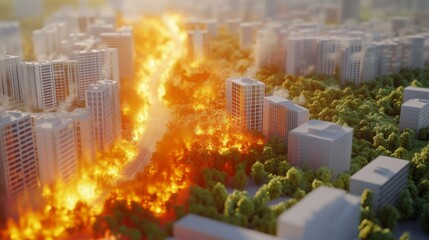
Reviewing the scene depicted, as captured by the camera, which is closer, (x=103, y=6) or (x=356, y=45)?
(x=356, y=45)

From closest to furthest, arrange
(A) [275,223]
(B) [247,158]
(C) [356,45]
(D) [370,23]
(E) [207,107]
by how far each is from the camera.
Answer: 1. (A) [275,223]
2. (B) [247,158]
3. (E) [207,107]
4. (C) [356,45]
5. (D) [370,23]

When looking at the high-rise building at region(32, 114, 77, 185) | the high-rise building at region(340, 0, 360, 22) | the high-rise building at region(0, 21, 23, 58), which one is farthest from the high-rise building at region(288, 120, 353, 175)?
the high-rise building at region(340, 0, 360, 22)

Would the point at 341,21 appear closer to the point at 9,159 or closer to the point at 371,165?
the point at 371,165

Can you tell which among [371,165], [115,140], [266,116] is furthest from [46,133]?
[371,165]

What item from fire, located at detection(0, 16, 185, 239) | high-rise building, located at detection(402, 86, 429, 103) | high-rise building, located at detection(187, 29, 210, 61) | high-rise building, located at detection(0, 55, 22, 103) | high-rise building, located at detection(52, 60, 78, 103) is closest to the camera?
fire, located at detection(0, 16, 185, 239)

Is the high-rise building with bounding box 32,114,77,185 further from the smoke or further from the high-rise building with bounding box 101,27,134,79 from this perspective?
the high-rise building with bounding box 101,27,134,79

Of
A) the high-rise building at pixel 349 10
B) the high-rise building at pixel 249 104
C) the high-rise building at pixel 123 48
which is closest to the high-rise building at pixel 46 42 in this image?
the high-rise building at pixel 123 48

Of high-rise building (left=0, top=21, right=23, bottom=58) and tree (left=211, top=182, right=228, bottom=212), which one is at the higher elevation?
high-rise building (left=0, top=21, right=23, bottom=58)
